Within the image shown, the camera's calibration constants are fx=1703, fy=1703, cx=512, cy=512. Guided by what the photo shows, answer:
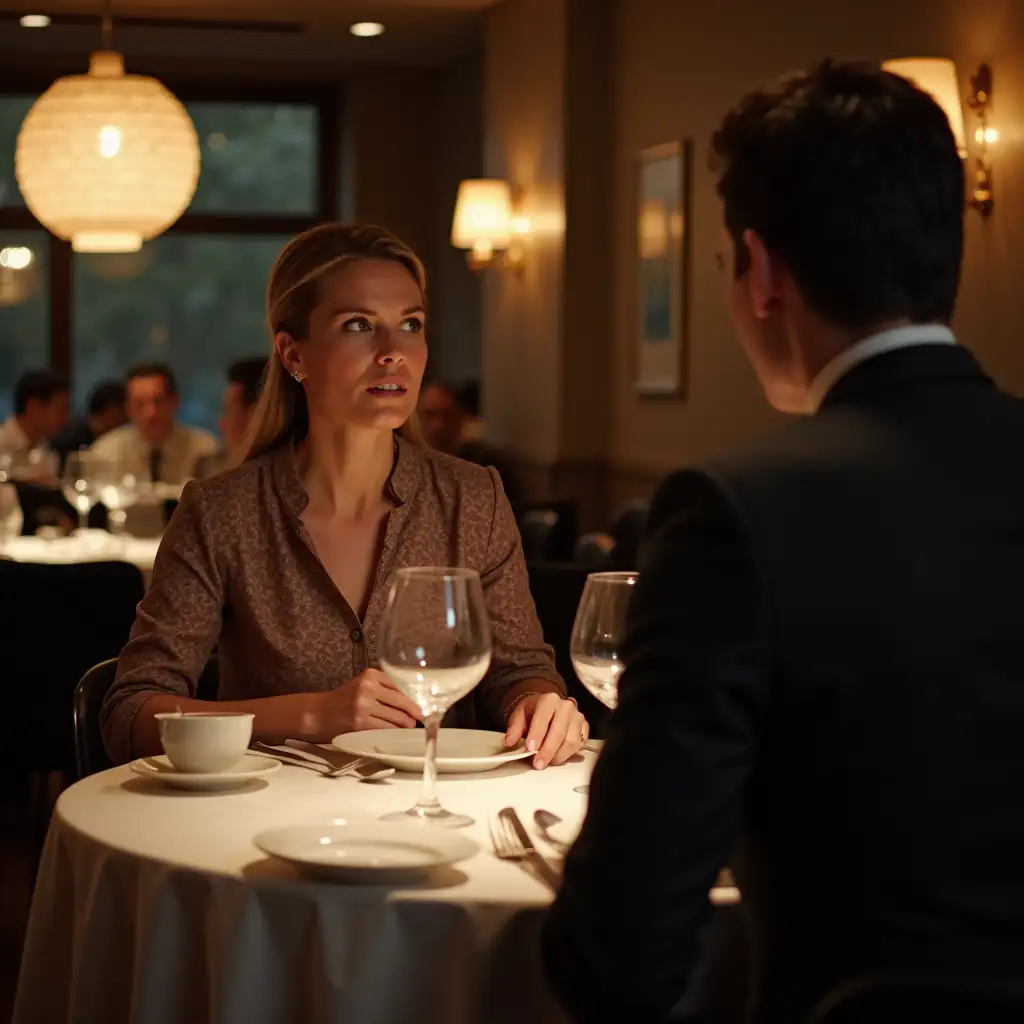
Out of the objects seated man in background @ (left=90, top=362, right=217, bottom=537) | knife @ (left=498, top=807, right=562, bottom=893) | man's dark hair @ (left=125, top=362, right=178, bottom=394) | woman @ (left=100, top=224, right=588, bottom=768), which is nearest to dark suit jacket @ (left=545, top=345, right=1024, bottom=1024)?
knife @ (left=498, top=807, right=562, bottom=893)

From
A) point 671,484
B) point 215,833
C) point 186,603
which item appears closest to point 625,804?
point 671,484

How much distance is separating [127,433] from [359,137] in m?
4.30

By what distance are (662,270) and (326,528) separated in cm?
465

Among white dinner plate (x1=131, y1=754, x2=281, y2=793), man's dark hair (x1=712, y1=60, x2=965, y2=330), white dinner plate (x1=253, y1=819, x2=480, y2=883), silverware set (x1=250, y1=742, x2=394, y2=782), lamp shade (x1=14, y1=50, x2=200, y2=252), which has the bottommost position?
silverware set (x1=250, y1=742, x2=394, y2=782)

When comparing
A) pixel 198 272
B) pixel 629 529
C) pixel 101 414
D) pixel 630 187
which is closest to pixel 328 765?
pixel 629 529

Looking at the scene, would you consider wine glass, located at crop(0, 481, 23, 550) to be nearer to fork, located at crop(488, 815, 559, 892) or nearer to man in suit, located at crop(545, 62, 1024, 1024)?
fork, located at crop(488, 815, 559, 892)

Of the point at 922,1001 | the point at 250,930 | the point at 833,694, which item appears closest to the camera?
the point at 922,1001

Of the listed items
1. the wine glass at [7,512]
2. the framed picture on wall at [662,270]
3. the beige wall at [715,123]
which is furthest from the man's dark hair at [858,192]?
the framed picture on wall at [662,270]

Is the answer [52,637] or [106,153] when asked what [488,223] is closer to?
[106,153]

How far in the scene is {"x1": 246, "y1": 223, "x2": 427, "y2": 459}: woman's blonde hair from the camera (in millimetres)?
2732

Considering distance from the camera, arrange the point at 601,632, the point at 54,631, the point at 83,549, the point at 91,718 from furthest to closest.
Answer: the point at 83,549 → the point at 54,631 → the point at 91,718 → the point at 601,632

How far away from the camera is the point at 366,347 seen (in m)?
2.62

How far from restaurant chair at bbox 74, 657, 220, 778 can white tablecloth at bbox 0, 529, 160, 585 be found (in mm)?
2459

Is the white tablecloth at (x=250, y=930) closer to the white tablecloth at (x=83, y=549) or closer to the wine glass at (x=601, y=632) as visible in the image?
the wine glass at (x=601, y=632)
